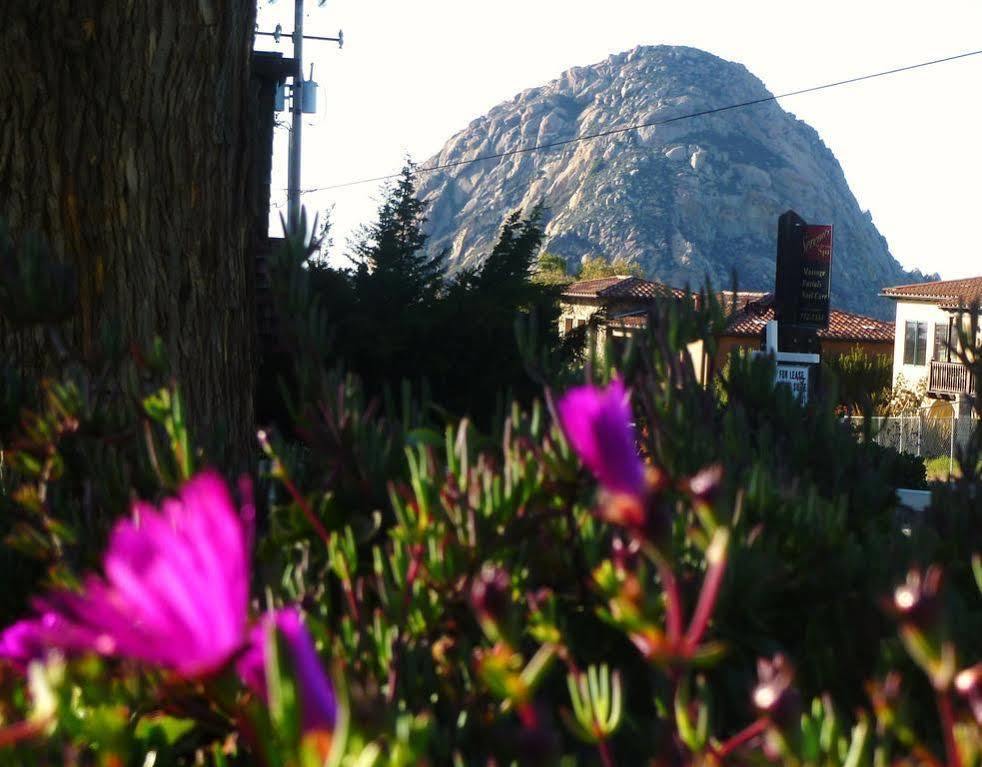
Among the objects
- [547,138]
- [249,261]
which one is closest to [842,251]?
[547,138]

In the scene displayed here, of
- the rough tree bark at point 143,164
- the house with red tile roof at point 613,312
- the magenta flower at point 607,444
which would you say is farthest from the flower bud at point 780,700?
the rough tree bark at point 143,164

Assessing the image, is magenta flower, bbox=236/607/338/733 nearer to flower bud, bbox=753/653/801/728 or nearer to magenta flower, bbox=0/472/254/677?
magenta flower, bbox=0/472/254/677

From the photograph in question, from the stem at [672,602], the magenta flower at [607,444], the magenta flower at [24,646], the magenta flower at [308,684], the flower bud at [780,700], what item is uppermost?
the magenta flower at [607,444]

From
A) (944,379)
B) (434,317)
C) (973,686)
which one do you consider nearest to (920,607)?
(973,686)

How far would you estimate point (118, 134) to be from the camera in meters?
3.44

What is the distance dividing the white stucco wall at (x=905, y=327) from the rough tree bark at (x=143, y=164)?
45.9 m

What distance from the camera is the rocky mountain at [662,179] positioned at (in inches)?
4924

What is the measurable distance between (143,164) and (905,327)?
4911cm

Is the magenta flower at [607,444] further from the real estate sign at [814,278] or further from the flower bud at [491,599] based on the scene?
the real estate sign at [814,278]

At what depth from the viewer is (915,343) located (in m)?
48.2

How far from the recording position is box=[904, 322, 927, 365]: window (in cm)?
4761

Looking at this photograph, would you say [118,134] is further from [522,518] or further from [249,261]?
[522,518]

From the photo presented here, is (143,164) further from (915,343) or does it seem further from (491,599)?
(915,343)

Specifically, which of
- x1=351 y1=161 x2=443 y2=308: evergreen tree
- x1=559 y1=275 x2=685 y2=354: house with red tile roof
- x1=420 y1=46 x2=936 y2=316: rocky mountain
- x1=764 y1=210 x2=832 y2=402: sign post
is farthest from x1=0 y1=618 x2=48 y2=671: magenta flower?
x1=420 y1=46 x2=936 y2=316: rocky mountain
